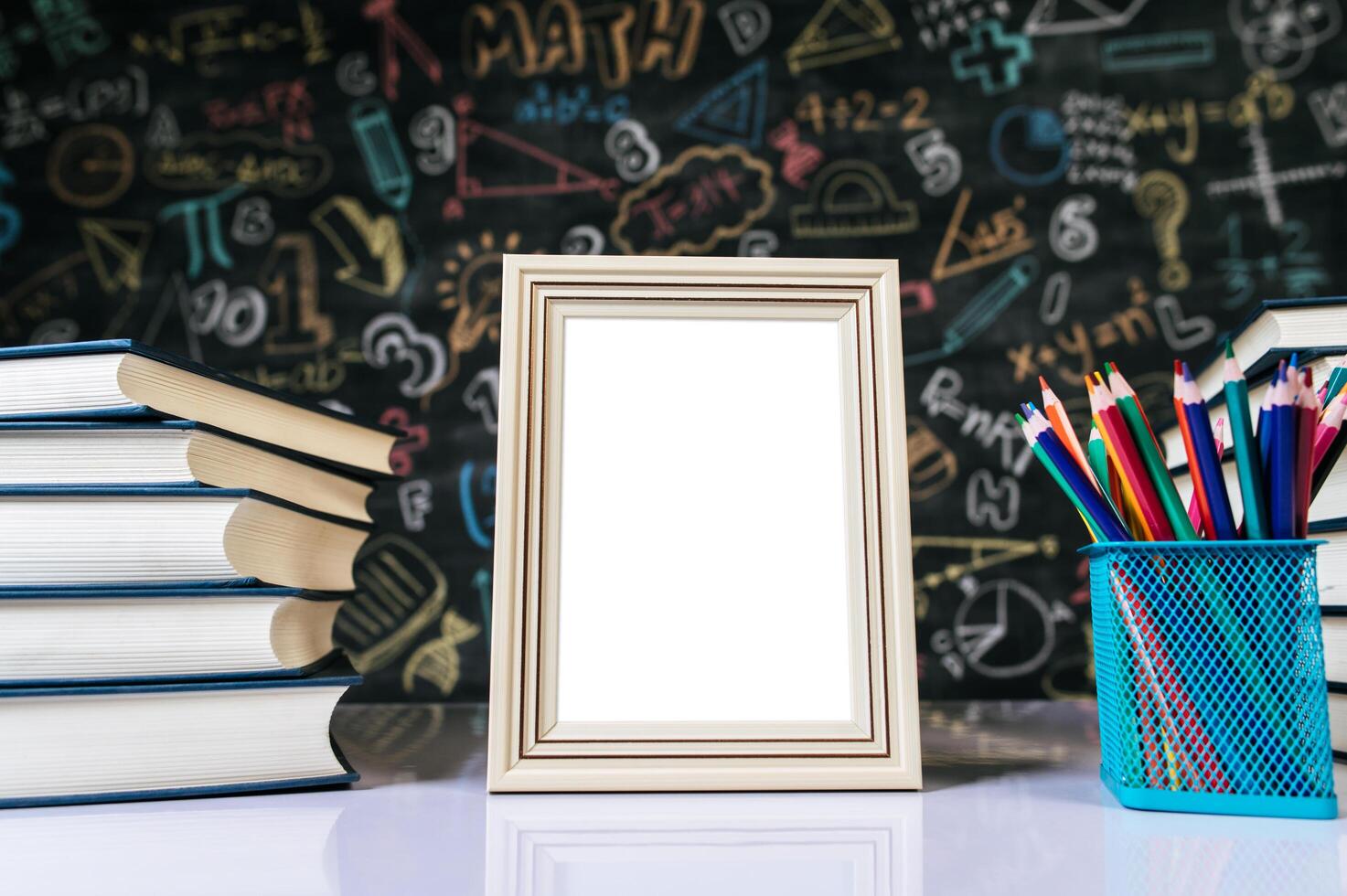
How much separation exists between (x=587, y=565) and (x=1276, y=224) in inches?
34.8

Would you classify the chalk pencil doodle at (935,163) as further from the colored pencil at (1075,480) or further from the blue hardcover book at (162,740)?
the blue hardcover book at (162,740)

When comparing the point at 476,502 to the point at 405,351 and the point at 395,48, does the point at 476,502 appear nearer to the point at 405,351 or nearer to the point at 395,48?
the point at 405,351

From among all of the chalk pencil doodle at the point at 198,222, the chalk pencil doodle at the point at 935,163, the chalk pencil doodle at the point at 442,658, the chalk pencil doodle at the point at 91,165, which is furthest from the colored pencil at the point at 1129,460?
the chalk pencil doodle at the point at 91,165

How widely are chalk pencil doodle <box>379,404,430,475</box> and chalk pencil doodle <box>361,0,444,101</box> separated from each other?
36 centimetres

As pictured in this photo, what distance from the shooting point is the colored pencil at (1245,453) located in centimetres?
53

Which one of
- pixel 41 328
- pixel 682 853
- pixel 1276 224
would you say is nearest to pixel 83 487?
pixel 682 853

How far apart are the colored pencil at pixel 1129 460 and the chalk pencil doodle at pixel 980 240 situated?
0.52m

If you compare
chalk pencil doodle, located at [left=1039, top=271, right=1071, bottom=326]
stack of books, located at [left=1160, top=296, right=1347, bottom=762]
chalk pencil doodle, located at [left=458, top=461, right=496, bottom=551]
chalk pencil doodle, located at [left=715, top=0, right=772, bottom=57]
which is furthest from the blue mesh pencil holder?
chalk pencil doodle, located at [left=715, top=0, right=772, bottom=57]

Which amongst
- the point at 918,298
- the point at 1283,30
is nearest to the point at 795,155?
the point at 918,298

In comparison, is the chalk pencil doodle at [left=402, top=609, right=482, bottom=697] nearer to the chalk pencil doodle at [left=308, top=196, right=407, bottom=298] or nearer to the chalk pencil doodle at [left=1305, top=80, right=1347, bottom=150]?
the chalk pencil doodle at [left=308, top=196, right=407, bottom=298]

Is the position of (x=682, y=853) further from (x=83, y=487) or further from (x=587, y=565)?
(x=83, y=487)

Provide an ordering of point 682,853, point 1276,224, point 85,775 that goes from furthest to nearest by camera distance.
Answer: point 1276,224
point 85,775
point 682,853

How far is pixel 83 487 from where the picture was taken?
59cm

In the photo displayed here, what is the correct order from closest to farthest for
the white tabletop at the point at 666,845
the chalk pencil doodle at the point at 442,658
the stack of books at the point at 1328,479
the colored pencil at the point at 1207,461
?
1. the white tabletop at the point at 666,845
2. the colored pencil at the point at 1207,461
3. the stack of books at the point at 1328,479
4. the chalk pencil doodle at the point at 442,658
